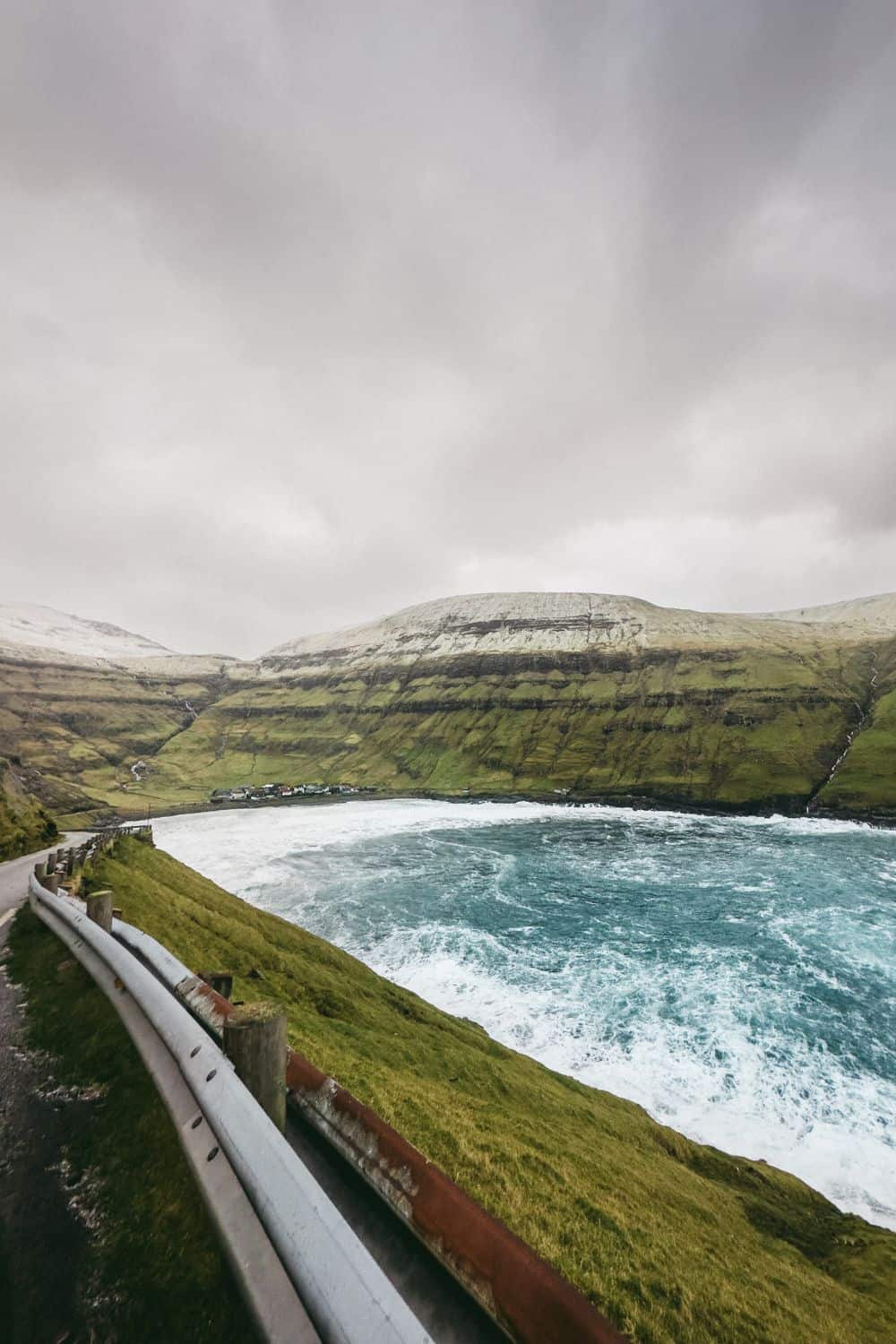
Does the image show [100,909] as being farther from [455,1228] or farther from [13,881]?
[13,881]

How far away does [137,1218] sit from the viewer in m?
4.48

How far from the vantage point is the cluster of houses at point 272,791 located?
173000 millimetres

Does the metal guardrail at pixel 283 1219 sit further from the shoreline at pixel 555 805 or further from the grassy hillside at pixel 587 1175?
the shoreline at pixel 555 805

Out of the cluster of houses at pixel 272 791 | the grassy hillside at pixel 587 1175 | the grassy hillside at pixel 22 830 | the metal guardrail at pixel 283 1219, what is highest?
the metal guardrail at pixel 283 1219

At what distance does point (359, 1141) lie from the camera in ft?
15.5

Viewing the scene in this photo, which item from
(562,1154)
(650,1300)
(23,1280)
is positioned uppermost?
(23,1280)

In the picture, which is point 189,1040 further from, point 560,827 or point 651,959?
point 560,827

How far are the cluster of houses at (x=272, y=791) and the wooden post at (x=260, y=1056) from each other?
571 feet

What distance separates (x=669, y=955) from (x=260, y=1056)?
51065 millimetres

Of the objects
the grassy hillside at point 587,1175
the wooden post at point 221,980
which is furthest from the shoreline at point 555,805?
the wooden post at point 221,980

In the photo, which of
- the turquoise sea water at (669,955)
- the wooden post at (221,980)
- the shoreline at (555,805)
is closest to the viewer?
the wooden post at (221,980)

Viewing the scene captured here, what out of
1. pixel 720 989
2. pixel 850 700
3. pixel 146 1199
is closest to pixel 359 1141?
pixel 146 1199

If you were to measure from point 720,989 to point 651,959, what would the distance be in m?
5.93

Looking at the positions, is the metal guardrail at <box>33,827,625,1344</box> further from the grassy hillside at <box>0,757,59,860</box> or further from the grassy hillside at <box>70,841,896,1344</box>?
the grassy hillside at <box>0,757,59,860</box>
